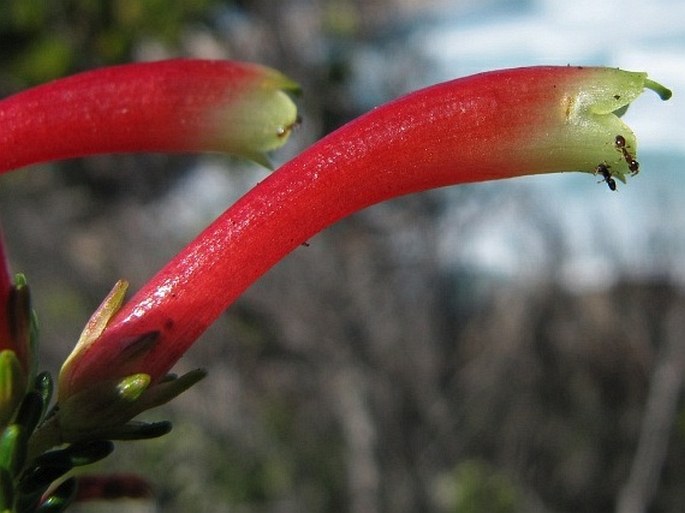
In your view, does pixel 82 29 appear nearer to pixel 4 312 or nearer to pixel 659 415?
pixel 659 415

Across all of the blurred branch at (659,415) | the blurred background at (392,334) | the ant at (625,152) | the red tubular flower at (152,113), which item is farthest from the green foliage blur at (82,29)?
the ant at (625,152)

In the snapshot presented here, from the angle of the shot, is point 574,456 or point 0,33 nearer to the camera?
point 574,456

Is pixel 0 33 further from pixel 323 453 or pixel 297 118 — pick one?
pixel 297 118

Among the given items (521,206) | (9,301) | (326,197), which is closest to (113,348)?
(9,301)

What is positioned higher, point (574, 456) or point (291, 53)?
point (291, 53)

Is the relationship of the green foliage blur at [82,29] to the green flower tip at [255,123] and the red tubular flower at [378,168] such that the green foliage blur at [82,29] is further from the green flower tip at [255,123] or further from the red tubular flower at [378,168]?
the red tubular flower at [378,168]

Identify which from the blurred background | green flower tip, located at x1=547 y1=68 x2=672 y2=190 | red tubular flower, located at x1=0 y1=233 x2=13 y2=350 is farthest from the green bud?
the blurred background

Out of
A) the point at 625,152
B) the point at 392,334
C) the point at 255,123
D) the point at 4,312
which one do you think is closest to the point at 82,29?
the point at 392,334
